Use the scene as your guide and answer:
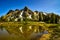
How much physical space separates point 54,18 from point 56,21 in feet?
24.7

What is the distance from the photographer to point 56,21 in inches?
6457

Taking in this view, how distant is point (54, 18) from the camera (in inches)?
6688
